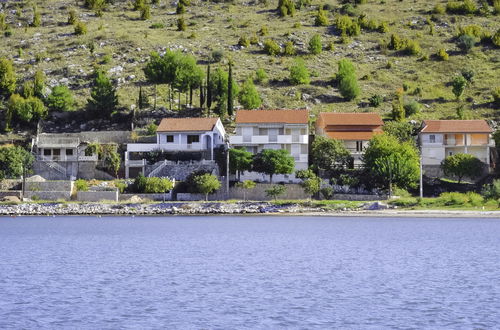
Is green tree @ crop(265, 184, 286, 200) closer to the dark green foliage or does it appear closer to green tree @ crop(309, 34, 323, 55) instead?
the dark green foliage

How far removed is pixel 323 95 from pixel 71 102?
98.1 ft

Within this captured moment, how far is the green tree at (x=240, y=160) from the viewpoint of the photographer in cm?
8338

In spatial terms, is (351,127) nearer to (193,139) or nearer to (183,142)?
(193,139)

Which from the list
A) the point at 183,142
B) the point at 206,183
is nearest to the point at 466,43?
the point at 183,142

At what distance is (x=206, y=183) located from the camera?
80.6 metres

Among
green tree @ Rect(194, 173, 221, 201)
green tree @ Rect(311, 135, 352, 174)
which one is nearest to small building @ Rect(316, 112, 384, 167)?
green tree @ Rect(311, 135, 352, 174)

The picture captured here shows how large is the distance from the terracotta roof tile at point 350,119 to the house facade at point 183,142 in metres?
12.0

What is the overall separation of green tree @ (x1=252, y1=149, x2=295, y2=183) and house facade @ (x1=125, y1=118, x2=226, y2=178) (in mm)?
6060

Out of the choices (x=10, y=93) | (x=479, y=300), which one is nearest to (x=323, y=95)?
(x=10, y=93)

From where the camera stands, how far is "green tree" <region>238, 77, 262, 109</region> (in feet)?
328

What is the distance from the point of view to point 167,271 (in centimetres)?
4222

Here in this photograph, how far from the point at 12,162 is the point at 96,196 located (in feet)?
28.9

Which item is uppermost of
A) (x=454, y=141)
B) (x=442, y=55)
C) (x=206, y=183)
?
(x=442, y=55)

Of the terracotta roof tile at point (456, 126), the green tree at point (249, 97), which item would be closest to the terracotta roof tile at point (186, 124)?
the green tree at point (249, 97)
